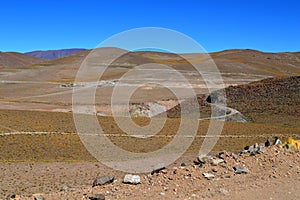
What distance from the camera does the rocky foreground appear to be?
13273 millimetres

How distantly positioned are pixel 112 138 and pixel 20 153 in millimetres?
9788

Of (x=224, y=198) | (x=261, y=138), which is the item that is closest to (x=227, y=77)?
(x=261, y=138)

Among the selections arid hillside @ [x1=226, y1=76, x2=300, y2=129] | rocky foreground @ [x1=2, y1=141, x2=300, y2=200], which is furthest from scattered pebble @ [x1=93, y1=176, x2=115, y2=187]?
arid hillside @ [x1=226, y1=76, x2=300, y2=129]

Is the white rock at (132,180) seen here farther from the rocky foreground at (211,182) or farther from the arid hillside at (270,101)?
the arid hillside at (270,101)

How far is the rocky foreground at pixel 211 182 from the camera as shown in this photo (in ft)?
43.5

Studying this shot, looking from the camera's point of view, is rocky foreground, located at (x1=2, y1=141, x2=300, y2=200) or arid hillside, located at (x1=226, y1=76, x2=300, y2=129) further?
arid hillside, located at (x1=226, y1=76, x2=300, y2=129)

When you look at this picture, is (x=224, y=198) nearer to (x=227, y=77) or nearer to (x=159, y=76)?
(x=159, y=76)

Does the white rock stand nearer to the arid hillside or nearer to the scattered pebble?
the scattered pebble

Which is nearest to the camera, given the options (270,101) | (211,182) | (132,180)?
(132,180)

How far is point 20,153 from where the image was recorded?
1124 inches

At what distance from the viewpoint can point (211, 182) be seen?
14.3 metres

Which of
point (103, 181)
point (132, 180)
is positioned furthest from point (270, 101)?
point (103, 181)

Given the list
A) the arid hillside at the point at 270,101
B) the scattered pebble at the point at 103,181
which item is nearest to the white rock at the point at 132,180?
the scattered pebble at the point at 103,181

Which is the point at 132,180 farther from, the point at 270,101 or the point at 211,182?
the point at 270,101
